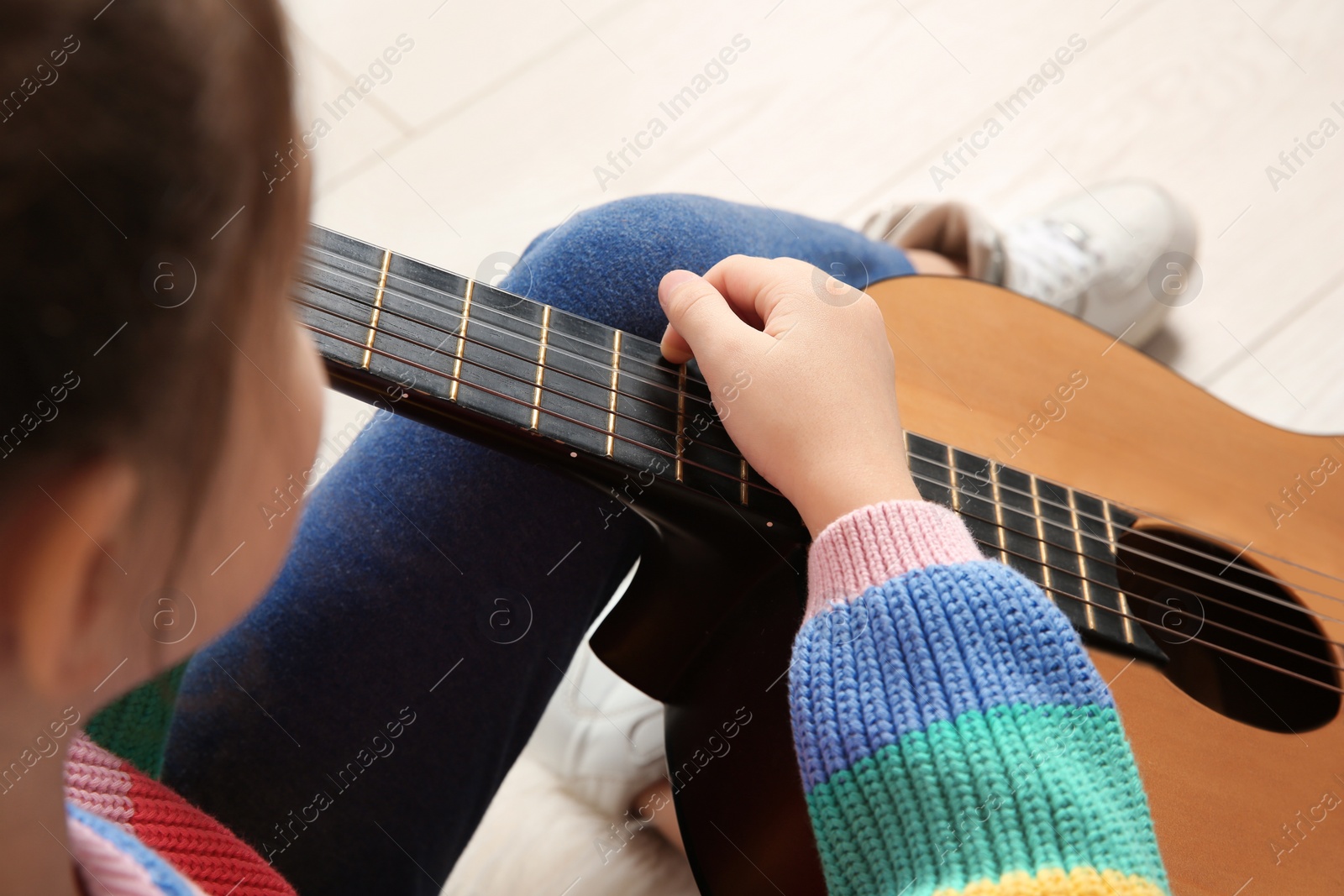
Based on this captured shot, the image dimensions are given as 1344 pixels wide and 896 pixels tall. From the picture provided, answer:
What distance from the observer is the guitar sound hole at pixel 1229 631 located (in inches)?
25.3

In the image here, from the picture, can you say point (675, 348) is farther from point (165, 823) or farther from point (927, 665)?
point (165, 823)

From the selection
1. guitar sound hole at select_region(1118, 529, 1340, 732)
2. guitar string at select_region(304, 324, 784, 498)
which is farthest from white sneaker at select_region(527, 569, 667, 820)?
guitar sound hole at select_region(1118, 529, 1340, 732)

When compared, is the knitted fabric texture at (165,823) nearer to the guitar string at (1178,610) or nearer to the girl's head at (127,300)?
the girl's head at (127,300)

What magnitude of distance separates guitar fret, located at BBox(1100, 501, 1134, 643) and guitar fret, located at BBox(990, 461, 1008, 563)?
0.09 m

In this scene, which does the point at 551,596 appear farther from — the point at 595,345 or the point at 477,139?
the point at 477,139

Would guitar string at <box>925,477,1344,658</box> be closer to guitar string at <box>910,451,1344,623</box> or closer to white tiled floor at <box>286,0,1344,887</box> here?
guitar string at <box>910,451,1344,623</box>

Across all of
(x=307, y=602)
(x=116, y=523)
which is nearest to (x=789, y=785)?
(x=307, y=602)

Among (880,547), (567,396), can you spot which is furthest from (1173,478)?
(567,396)

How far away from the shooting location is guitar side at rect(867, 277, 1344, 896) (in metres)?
0.58

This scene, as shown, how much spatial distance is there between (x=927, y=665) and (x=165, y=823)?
38cm

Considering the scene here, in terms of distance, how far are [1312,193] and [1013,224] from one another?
43 centimetres

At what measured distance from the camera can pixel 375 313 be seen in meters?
0.48

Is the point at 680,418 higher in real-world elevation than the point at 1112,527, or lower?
lower

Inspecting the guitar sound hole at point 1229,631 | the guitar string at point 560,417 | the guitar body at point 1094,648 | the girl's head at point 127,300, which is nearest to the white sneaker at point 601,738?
the guitar body at point 1094,648
